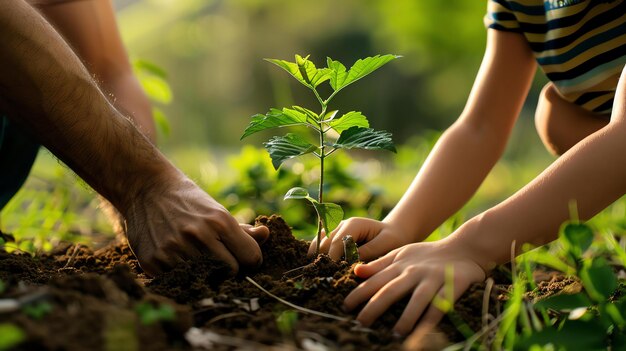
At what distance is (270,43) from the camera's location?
18016mm

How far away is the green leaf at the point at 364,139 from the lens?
163 cm

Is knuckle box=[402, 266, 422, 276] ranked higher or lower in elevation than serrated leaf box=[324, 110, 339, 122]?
lower

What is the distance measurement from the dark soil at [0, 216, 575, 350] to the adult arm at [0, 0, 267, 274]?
77mm

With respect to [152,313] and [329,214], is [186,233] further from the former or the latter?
[152,313]

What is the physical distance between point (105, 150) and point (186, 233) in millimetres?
331

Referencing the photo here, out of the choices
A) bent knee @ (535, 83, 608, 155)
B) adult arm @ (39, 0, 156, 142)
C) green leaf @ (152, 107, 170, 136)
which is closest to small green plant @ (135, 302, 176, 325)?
adult arm @ (39, 0, 156, 142)

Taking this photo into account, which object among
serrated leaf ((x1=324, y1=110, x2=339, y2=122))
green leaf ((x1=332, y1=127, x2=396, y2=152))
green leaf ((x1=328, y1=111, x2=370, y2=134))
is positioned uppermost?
serrated leaf ((x1=324, y1=110, x2=339, y2=122))

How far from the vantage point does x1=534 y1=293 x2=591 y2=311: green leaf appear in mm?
1441

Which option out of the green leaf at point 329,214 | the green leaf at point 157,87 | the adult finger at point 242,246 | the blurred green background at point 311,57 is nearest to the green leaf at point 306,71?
the green leaf at point 329,214

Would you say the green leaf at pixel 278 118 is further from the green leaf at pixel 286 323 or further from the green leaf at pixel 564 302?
the green leaf at pixel 564 302

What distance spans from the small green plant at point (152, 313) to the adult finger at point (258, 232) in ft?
2.18

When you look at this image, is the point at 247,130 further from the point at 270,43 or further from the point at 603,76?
the point at 270,43

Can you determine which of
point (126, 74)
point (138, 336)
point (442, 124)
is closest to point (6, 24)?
point (138, 336)

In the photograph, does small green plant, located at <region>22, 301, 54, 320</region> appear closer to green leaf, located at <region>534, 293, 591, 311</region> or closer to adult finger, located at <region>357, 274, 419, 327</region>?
adult finger, located at <region>357, 274, 419, 327</region>
